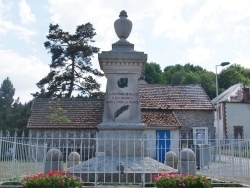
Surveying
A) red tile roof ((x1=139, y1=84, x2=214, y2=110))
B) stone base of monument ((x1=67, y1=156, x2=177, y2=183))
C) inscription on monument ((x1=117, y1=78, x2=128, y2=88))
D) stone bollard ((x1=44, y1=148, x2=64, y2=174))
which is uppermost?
red tile roof ((x1=139, y1=84, x2=214, y2=110))

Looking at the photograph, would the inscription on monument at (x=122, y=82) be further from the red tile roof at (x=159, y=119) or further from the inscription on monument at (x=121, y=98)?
the red tile roof at (x=159, y=119)

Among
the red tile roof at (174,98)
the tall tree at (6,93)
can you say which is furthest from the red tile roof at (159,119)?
the tall tree at (6,93)

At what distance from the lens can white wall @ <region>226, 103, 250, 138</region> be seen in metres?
43.7

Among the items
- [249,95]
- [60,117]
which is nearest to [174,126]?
[60,117]

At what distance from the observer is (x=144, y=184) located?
34.0 ft

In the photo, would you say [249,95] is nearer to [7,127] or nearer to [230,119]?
[230,119]

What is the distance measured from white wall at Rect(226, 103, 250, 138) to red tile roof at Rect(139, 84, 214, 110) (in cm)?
1026

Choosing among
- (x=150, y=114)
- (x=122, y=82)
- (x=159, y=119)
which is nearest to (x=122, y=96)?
(x=122, y=82)

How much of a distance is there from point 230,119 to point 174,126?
18083 millimetres

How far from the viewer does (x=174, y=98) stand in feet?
109

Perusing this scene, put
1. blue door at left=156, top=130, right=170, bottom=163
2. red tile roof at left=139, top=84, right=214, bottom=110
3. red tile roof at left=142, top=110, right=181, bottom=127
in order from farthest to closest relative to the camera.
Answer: red tile roof at left=139, top=84, right=214, bottom=110, red tile roof at left=142, top=110, right=181, bottom=127, blue door at left=156, top=130, right=170, bottom=163

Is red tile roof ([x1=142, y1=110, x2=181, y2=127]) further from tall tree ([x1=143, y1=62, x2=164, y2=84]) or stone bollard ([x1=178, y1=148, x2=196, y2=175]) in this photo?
tall tree ([x1=143, y1=62, x2=164, y2=84])

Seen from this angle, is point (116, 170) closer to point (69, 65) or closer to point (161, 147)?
point (161, 147)

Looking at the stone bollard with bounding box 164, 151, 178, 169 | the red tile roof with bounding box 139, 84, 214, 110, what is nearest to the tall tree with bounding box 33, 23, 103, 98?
the red tile roof with bounding box 139, 84, 214, 110
